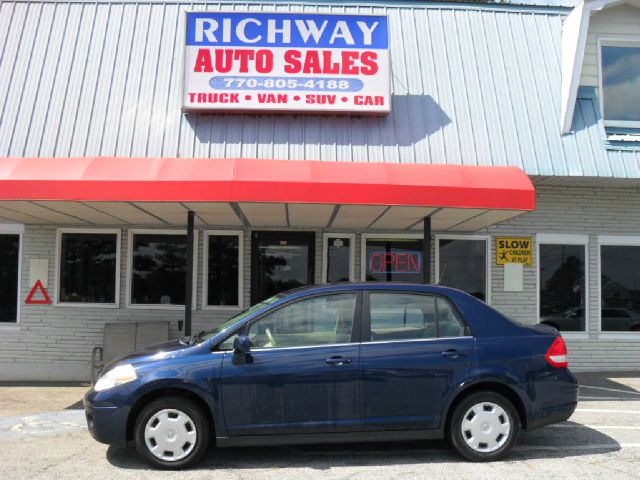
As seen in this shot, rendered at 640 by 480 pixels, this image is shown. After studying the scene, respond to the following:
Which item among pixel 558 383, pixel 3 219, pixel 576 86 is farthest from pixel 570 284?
pixel 3 219

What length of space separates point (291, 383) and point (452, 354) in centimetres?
145

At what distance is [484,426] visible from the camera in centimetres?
534

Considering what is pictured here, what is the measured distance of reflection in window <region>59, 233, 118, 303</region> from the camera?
9.69 meters

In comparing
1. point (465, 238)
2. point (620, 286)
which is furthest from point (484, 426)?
point (620, 286)

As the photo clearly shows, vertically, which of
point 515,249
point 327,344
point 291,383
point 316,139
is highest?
point 316,139

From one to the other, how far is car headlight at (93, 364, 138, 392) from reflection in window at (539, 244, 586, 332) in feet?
23.8

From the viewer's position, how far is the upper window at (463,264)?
9977 mm

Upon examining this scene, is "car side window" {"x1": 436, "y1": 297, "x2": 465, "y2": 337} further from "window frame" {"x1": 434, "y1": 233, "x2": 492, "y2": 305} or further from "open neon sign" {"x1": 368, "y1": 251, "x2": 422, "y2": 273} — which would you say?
"window frame" {"x1": 434, "y1": 233, "x2": 492, "y2": 305}

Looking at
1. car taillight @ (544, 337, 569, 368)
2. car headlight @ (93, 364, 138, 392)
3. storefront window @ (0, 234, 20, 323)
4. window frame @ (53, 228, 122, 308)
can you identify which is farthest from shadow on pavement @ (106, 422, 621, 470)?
storefront window @ (0, 234, 20, 323)

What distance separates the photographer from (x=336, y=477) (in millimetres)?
4980

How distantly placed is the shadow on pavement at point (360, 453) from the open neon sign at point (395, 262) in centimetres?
408

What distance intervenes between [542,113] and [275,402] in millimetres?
6767

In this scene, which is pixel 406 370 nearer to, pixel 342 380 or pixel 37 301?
pixel 342 380

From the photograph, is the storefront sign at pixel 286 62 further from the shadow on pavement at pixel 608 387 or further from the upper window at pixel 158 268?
the shadow on pavement at pixel 608 387
